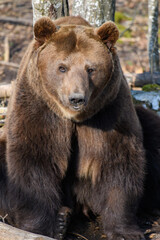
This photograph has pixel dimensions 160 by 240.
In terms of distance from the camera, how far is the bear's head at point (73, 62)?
443 centimetres

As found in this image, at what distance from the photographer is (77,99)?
421 centimetres

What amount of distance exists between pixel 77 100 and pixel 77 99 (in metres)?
0.02

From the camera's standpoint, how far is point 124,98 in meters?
4.93

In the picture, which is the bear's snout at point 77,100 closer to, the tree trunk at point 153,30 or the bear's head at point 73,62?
the bear's head at point 73,62

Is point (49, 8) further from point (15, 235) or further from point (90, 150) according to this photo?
point (15, 235)

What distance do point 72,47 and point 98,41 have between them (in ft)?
1.06

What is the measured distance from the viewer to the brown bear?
451 cm

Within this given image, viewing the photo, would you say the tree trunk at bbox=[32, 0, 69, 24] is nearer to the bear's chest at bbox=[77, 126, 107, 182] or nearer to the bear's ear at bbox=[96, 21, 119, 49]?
the bear's ear at bbox=[96, 21, 119, 49]

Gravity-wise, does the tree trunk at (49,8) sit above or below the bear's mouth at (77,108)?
above

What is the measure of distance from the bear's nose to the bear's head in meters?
0.05

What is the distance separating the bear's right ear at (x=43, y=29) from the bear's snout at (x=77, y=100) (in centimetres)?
80

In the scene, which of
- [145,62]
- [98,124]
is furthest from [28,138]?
[145,62]

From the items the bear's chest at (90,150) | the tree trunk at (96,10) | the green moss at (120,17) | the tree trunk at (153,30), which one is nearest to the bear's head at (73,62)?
the bear's chest at (90,150)

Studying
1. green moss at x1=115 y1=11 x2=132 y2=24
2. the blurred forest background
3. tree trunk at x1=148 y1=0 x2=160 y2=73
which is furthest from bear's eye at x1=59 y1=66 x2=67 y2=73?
green moss at x1=115 y1=11 x2=132 y2=24
